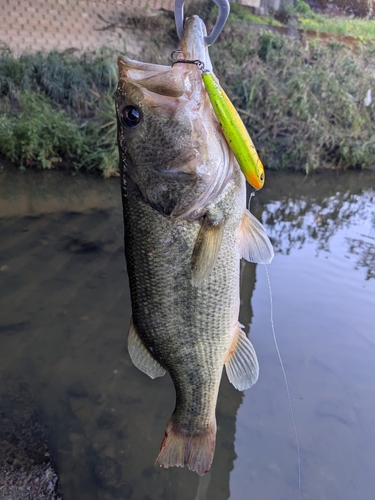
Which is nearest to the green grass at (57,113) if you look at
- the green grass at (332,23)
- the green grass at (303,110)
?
the green grass at (303,110)

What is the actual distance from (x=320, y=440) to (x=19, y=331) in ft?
8.24

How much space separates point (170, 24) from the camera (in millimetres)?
14445

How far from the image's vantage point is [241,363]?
1.75m

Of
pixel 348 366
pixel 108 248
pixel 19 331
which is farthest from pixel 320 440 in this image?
pixel 108 248

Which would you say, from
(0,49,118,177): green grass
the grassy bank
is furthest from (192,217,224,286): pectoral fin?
the grassy bank

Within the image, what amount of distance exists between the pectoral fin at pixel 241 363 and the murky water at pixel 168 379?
1.10 meters

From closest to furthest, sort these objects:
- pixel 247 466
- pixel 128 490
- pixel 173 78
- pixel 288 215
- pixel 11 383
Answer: pixel 173 78
pixel 128 490
pixel 247 466
pixel 11 383
pixel 288 215

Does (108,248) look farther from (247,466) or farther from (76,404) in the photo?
(247,466)

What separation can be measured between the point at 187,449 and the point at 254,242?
0.90m

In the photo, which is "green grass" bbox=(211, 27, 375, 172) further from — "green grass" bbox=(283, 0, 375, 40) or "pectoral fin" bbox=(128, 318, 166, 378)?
"pectoral fin" bbox=(128, 318, 166, 378)

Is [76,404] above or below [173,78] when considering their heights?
below

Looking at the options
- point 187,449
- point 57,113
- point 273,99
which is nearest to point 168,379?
point 187,449

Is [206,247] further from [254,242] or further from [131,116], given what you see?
[131,116]

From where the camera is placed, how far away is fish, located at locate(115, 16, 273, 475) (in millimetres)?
1380
